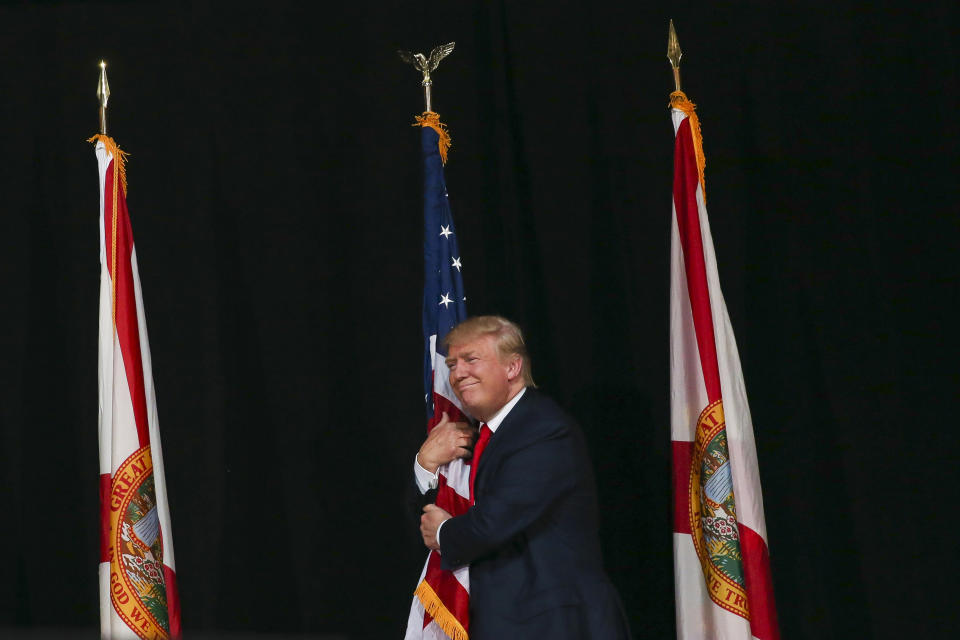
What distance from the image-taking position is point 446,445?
301cm

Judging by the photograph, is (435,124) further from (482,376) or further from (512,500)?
(512,500)

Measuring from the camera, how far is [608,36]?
3906 mm

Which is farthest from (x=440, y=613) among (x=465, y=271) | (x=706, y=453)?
(x=465, y=271)

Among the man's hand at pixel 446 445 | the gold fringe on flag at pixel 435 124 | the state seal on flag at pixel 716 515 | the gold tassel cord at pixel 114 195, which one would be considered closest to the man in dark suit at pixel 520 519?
the man's hand at pixel 446 445

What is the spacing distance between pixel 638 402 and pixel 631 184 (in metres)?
0.82

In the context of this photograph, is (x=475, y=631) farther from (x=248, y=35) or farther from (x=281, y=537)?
(x=248, y=35)

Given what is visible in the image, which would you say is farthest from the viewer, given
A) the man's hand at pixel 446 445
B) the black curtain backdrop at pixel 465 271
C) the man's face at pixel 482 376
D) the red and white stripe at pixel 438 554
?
the black curtain backdrop at pixel 465 271

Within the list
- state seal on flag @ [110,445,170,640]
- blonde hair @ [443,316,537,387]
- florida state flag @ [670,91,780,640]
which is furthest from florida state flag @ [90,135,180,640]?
florida state flag @ [670,91,780,640]

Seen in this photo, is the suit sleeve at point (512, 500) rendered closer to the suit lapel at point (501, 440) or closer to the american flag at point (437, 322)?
the suit lapel at point (501, 440)

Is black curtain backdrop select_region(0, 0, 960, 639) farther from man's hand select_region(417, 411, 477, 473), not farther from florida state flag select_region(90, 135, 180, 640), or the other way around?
man's hand select_region(417, 411, 477, 473)

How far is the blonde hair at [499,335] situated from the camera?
2.93m

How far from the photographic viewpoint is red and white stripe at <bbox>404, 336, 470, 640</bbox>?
2768mm

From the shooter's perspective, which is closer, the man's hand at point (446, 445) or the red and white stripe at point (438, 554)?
the red and white stripe at point (438, 554)

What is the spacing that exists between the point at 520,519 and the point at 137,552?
1.23 metres
